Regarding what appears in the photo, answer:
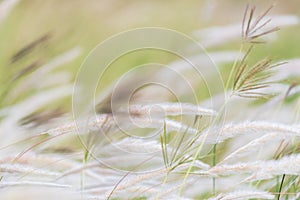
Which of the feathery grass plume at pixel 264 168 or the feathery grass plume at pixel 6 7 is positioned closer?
the feathery grass plume at pixel 264 168

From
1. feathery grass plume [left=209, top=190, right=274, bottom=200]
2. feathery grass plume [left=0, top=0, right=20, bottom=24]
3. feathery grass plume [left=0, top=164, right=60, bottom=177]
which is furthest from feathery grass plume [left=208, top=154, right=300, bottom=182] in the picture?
feathery grass plume [left=0, top=0, right=20, bottom=24]

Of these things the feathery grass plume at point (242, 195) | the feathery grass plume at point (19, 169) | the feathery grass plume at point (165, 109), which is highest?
the feathery grass plume at point (165, 109)

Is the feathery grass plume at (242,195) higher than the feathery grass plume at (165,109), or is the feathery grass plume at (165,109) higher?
the feathery grass plume at (165,109)

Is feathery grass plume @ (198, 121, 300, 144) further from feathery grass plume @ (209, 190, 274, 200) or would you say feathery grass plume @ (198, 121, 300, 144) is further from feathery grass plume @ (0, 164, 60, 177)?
feathery grass plume @ (0, 164, 60, 177)

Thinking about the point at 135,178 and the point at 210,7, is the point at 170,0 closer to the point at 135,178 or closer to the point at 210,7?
the point at 210,7

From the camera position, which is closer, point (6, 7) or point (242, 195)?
point (242, 195)

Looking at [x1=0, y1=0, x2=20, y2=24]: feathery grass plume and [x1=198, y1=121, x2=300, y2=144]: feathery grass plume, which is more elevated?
[x1=0, y1=0, x2=20, y2=24]: feathery grass plume

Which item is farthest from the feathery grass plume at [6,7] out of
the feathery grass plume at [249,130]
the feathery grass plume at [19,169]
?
the feathery grass plume at [249,130]

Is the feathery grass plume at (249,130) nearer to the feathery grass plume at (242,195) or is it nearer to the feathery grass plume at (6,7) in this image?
the feathery grass plume at (242,195)

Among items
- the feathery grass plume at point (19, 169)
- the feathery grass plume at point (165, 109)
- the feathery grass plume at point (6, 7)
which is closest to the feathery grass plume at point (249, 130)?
the feathery grass plume at point (165, 109)

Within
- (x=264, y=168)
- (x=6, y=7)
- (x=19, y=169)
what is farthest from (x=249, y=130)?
(x=6, y=7)

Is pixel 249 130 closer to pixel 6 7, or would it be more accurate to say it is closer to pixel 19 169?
pixel 19 169
